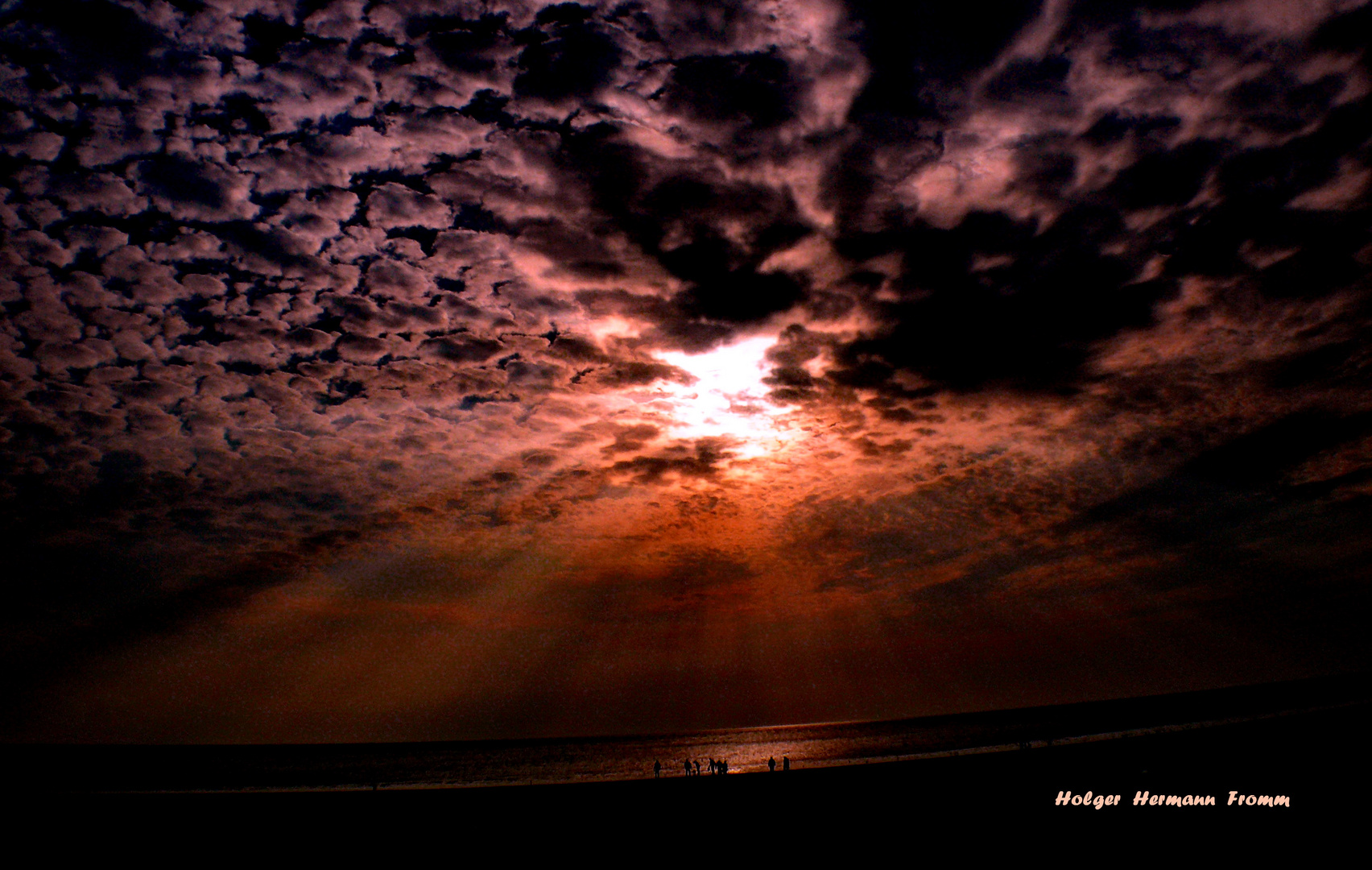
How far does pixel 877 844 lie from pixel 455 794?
18084mm

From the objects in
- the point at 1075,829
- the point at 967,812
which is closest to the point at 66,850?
the point at 967,812

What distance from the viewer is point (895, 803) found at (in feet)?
71.1

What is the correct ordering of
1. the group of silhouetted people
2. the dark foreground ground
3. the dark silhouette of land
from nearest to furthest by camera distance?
1. the dark foreground ground
2. the dark silhouette of land
3. the group of silhouetted people

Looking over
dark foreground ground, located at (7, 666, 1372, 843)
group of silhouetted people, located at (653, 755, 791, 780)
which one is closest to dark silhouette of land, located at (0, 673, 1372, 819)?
dark foreground ground, located at (7, 666, 1372, 843)

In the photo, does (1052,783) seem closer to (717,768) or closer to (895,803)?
(895,803)

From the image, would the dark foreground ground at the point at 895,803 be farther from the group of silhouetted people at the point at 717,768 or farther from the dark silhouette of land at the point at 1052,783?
the group of silhouetted people at the point at 717,768

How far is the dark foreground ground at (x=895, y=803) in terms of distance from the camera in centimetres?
1969

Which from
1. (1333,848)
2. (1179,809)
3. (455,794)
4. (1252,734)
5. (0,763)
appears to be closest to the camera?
(1333,848)

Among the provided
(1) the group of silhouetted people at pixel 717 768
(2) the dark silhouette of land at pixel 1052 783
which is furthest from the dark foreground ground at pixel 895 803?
(1) the group of silhouetted people at pixel 717 768

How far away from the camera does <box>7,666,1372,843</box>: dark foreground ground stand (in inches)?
775

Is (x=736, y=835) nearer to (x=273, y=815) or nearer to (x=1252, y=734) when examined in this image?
(x=273, y=815)

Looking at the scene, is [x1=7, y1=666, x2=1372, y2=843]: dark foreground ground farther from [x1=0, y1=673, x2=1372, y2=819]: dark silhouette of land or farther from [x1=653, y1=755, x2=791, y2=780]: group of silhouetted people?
[x1=653, y1=755, x2=791, y2=780]: group of silhouetted people

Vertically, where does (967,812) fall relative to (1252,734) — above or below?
below

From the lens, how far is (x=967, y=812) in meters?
20.6
